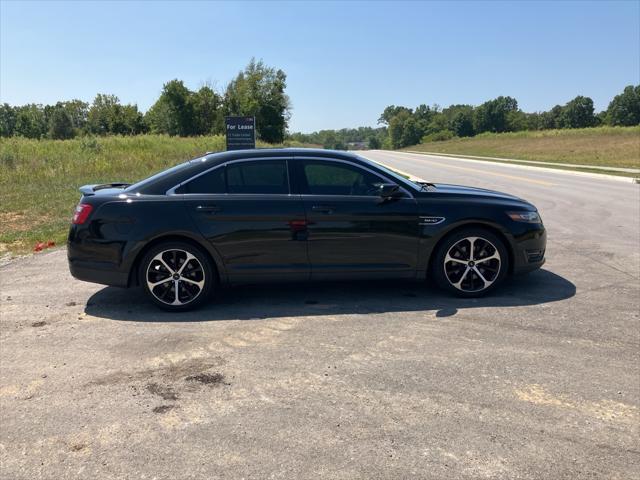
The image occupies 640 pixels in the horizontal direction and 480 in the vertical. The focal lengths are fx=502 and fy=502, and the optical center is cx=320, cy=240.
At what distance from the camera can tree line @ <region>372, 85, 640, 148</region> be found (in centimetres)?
12188

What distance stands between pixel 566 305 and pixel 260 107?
5914 cm

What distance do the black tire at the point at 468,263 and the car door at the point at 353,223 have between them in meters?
0.32

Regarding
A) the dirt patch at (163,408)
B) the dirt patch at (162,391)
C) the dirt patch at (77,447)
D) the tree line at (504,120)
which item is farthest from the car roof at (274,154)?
the tree line at (504,120)

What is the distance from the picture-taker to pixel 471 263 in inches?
206

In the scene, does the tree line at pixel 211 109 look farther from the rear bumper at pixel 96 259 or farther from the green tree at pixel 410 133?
the green tree at pixel 410 133

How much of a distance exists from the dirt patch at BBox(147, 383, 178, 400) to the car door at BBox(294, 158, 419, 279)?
202cm

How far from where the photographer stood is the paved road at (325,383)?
2658 millimetres

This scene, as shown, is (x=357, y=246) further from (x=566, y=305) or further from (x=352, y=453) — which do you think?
(x=352, y=453)

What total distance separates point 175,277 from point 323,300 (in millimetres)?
A: 1508

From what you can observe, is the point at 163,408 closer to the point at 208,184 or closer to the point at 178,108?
the point at 208,184

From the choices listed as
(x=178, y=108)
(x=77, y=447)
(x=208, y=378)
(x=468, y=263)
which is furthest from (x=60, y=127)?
(x=77, y=447)

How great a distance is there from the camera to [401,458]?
2.64 meters

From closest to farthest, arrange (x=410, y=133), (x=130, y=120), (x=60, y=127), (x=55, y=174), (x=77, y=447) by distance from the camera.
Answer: (x=77, y=447) → (x=55, y=174) → (x=130, y=120) → (x=60, y=127) → (x=410, y=133)

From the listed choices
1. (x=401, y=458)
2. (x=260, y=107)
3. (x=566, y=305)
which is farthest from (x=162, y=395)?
(x=260, y=107)
